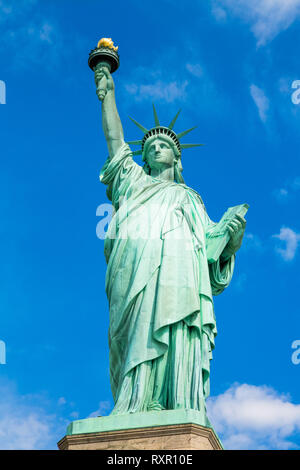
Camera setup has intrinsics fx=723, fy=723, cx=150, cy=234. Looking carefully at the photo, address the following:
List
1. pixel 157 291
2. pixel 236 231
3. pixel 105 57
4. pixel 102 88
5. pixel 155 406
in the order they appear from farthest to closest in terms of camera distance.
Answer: pixel 105 57
pixel 102 88
pixel 236 231
pixel 157 291
pixel 155 406

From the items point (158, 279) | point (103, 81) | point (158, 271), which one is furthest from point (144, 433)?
point (103, 81)

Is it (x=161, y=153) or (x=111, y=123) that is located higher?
(x=111, y=123)

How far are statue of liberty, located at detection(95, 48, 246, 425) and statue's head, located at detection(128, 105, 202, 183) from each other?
0.02 m

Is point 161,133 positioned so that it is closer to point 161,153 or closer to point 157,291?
point 161,153

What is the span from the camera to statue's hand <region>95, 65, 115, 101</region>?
14133 mm

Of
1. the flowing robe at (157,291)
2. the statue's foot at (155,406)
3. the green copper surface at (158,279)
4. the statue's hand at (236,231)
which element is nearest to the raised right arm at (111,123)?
the green copper surface at (158,279)

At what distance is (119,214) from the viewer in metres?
13.0

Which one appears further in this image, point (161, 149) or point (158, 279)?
point (161, 149)

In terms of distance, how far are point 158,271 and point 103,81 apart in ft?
14.7

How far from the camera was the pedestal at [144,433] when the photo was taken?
9.65m

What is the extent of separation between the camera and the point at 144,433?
9828 mm

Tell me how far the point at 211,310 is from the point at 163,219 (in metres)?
1.87

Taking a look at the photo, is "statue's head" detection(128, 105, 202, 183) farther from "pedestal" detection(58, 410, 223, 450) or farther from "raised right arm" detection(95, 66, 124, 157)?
"pedestal" detection(58, 410, 223, 450)
